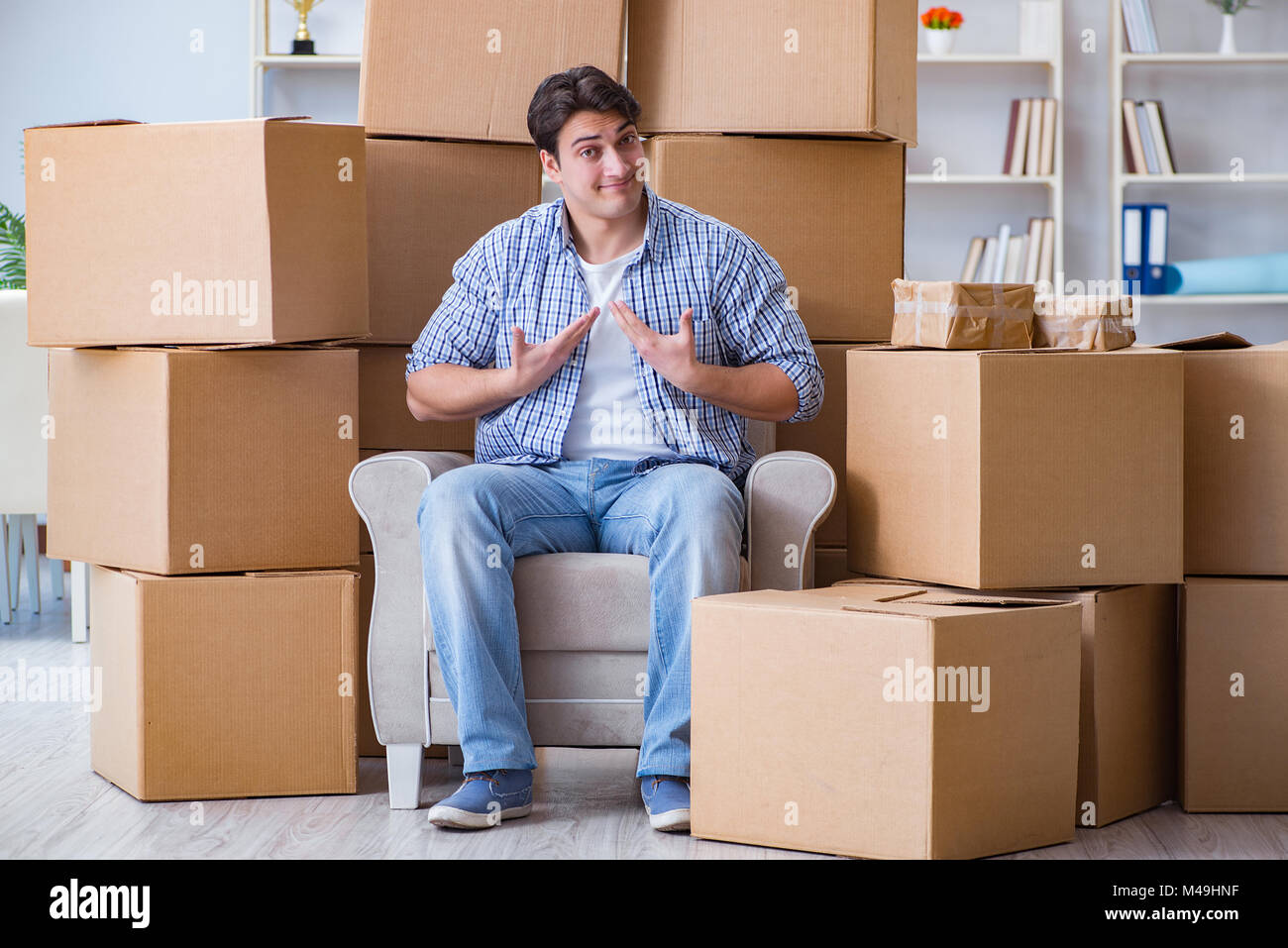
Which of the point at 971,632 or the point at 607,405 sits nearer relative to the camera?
the point at 971,632

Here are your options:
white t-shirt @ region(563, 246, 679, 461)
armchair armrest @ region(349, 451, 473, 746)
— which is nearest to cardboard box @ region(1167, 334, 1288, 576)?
white t-shirt @ region(563, 246, 679, 461)

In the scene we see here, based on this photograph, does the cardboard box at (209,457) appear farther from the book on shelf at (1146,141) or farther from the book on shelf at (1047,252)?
the book on shelf at (1146,141)

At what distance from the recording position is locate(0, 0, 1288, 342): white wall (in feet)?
14.1

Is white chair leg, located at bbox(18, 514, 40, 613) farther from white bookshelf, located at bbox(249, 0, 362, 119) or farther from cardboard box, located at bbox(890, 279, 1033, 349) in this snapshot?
cardboard box, located at bbox(890, 279, 1033, 349)

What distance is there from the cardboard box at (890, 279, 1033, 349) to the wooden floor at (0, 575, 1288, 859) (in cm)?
67

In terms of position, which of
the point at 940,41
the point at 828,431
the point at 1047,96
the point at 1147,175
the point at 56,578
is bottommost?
the point at 56,578

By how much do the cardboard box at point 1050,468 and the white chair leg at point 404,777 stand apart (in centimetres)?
75

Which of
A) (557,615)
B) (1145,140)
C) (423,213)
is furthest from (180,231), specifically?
(1145,140)

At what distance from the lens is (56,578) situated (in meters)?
4.08

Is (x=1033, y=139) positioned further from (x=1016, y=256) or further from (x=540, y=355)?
(x=540, y=355)

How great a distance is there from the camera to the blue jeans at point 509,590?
186cm

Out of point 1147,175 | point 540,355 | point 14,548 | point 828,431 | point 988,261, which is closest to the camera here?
point 540,355

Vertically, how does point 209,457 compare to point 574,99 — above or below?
below

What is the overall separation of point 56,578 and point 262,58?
1.63 m
